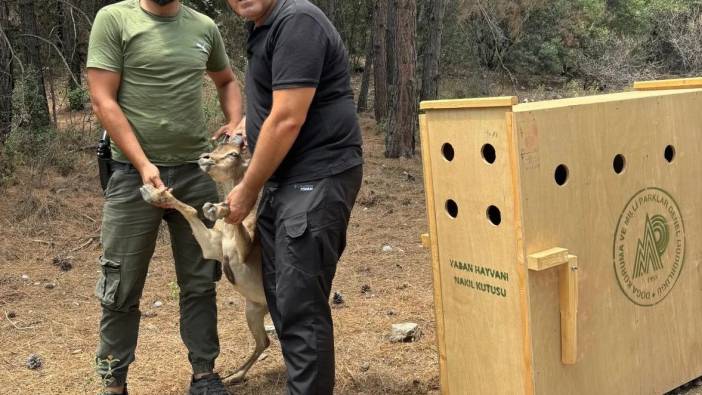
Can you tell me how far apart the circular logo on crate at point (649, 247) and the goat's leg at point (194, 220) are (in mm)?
1923

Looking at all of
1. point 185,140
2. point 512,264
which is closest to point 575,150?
point 512,264

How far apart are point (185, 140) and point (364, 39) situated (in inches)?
763

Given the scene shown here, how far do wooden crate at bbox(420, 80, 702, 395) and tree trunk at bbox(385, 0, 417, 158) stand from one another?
7481 millimetres

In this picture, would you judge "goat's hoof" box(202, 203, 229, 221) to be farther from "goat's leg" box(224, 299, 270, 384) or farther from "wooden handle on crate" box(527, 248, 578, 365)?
"wooden handle on crate" box(527, 248, 578, 365)

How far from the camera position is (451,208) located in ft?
11.2

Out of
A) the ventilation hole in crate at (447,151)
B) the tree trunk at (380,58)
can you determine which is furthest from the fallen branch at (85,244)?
the tree trunk at (380,58)

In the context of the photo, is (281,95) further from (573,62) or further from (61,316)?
(573,62)

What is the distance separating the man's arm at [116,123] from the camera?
3.33 meters

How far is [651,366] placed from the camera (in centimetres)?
364

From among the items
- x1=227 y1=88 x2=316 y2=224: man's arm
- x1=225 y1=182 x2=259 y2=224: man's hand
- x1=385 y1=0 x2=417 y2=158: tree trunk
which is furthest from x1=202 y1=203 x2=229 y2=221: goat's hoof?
x1=385 y1=0 x2=417 y2=158: tree trunk

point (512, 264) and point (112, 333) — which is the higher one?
point (512, 264)

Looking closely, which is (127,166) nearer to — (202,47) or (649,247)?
(202,47)

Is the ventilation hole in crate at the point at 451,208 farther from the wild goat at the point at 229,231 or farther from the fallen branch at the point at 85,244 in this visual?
the fallen branch at the point at 85,244

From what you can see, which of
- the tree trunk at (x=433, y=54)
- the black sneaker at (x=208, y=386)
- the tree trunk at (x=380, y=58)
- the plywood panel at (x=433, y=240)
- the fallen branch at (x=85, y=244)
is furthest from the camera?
the tree trunk at (x=380, y=58)
